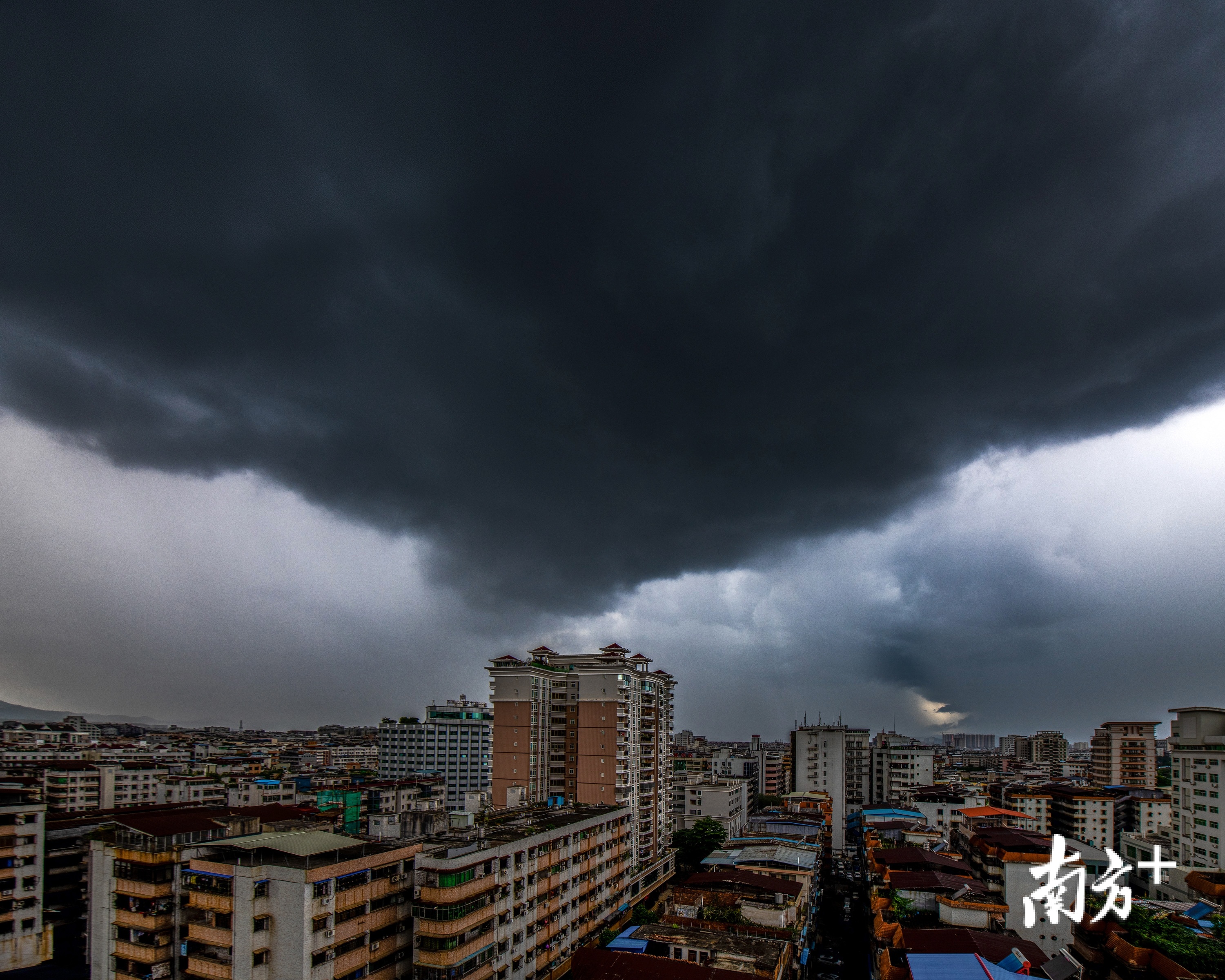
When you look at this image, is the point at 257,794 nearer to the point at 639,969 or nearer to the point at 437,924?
the point at 437,924

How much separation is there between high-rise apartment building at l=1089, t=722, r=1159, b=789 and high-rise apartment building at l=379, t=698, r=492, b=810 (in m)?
114

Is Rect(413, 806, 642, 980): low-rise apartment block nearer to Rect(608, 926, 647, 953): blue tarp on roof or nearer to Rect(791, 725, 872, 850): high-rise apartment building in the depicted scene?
Rect(608, 926, 647, 953): blue tarp on roof

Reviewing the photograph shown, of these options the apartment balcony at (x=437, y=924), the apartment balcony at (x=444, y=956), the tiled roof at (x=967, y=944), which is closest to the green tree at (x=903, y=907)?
the tiled roof at (x=967, y=944)

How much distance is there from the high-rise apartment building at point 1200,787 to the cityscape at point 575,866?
0.28 meters

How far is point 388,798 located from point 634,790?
1178 inches

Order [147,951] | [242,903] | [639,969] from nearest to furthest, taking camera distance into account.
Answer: [242,903], [639,969], [147,951]

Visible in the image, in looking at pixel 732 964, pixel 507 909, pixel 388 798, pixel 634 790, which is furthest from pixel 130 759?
pixel 732 964

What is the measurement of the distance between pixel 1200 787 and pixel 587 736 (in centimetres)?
5932

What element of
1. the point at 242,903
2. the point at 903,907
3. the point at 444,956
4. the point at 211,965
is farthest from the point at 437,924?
the point at 903,907

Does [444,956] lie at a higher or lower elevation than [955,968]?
lower

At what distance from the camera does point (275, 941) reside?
2995cm

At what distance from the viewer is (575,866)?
47.4m

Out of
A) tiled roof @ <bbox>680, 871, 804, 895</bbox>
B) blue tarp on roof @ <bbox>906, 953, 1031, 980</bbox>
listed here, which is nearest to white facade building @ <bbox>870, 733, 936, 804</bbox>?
tiled roof @ <bbox>680, 871, 804, 895</bbox>

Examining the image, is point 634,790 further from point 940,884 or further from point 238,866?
point 238,866
